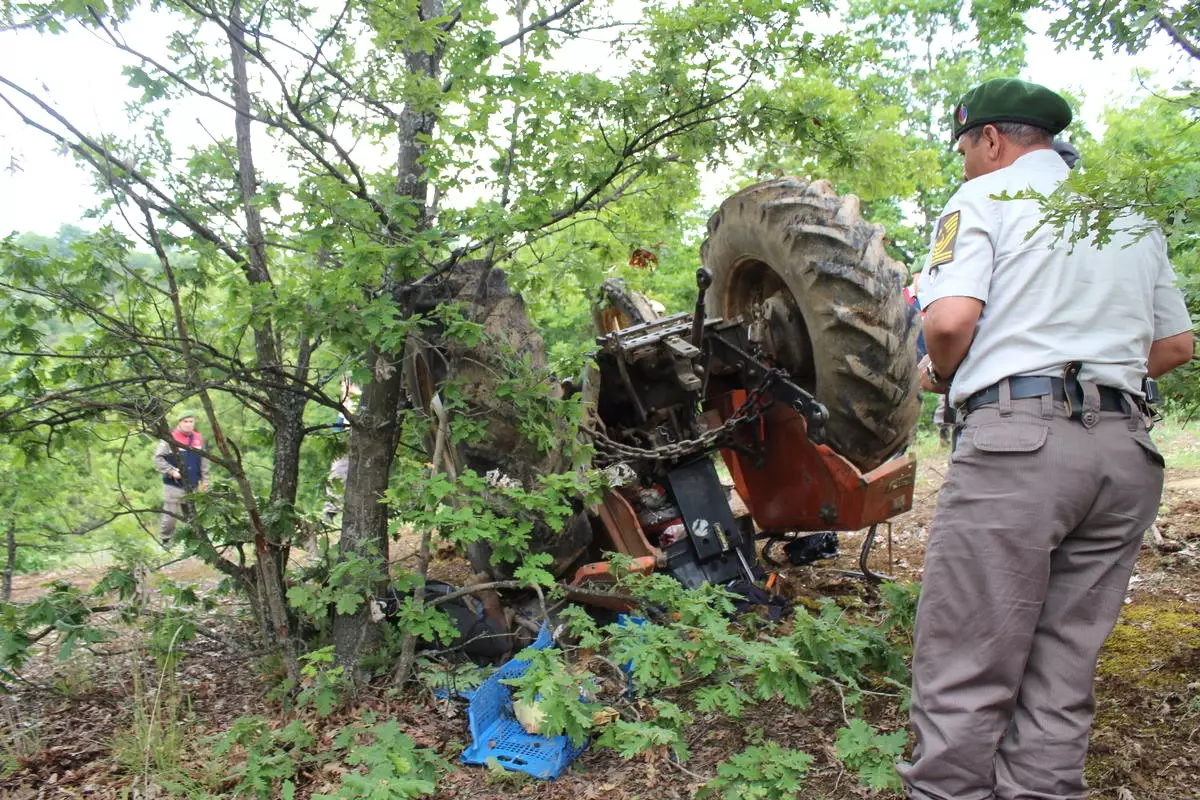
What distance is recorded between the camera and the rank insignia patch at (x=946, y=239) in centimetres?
222

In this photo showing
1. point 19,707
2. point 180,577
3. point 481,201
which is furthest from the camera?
point 180,577

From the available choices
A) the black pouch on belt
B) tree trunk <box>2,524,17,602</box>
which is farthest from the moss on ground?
tree trunk <box>2,524,17,602</box>

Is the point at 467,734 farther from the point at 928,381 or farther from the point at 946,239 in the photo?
the point at 946,239

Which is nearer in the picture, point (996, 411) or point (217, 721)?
point (996, 411)

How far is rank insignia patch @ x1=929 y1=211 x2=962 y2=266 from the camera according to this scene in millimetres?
2217

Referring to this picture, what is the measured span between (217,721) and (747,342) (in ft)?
9.98

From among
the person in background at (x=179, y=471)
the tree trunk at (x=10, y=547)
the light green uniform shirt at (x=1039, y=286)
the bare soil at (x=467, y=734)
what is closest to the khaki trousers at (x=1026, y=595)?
the light green uniform shirt at (x=1039, y=286)

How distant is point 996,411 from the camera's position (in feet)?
7.14

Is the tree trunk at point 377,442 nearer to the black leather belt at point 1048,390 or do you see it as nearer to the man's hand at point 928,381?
the man's hand at point 928,381

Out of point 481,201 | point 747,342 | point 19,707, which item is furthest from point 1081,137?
point 19,707

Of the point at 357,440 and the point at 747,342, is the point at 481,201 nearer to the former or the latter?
the point at 357,440

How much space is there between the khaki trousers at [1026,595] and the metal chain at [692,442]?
2.11 meters

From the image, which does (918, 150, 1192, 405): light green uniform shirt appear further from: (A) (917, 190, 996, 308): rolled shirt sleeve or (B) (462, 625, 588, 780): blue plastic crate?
(B) (462, 625, 588, 780): blue plastic crate

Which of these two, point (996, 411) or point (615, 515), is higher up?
point (996, 411)
